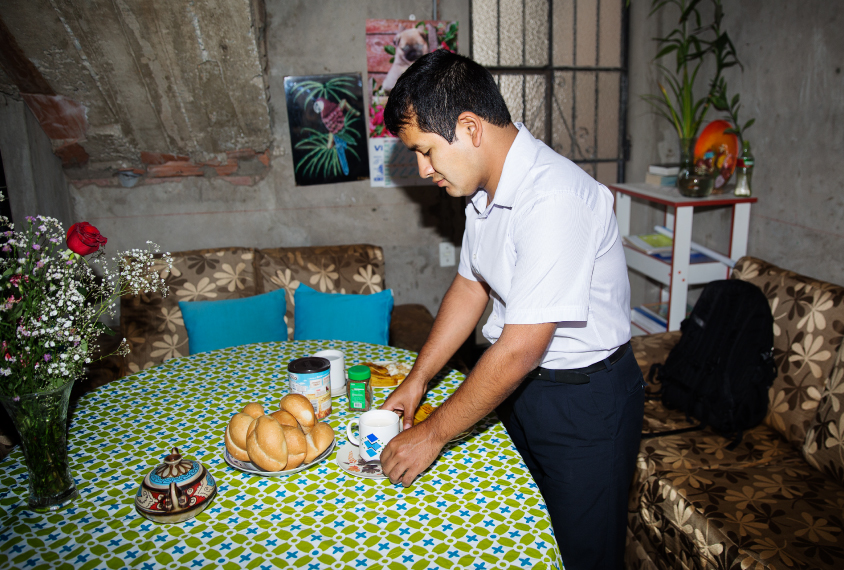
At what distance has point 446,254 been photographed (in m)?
3.47

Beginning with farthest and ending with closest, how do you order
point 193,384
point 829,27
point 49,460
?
point 829,27 → point 193,384 → point 49,460

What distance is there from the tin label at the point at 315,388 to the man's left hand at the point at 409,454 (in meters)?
0.34

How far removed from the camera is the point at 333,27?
2998mm

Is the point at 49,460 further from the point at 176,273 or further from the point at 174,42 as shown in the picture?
the point at 174,42

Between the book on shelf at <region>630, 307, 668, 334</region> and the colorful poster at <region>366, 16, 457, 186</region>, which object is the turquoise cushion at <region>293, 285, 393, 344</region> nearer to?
the colorful poster at <region>366, 16, 457, 186</region>

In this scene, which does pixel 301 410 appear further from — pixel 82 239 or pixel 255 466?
pixel 82 239

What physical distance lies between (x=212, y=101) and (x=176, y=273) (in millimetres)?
841

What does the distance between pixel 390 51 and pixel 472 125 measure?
1927 millimetres

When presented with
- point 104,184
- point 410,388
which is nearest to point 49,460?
point 410,388

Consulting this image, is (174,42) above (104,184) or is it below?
above

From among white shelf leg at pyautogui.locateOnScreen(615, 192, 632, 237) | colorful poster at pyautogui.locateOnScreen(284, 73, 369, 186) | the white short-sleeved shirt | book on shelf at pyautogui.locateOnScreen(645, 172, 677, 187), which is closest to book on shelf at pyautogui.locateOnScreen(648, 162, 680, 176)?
book on shelf at pyautogui.locateOnScreen(645, 172, 677, 187)

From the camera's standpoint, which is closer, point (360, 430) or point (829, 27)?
point (360, 430)

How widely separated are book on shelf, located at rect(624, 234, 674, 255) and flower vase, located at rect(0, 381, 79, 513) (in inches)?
106

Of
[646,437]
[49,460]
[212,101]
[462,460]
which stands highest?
[212,101]
